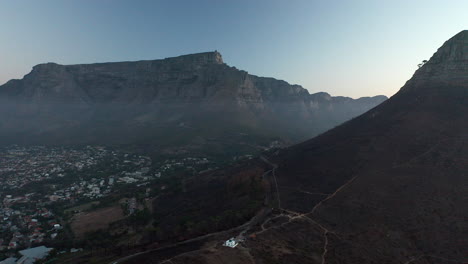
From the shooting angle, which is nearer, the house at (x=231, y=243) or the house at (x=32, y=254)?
the house at (x=231, y=243)

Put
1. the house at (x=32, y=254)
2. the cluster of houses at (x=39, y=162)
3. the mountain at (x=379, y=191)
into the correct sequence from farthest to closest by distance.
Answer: the cluster of houses at (x=39, y=162) < the house at (x=32, y=254) < the mountain at (x=379, y=191)

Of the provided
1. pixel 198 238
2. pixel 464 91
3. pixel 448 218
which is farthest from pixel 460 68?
pixel 198 238

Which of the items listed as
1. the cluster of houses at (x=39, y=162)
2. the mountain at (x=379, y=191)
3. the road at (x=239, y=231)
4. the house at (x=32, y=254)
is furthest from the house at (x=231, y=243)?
the cluster of houses at (x=39, y=162)

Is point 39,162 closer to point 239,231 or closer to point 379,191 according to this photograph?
point 239,231

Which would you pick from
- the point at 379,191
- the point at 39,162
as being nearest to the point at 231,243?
the point at 379,191

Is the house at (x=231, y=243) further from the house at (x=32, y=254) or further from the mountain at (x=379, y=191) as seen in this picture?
the house at (x=32, y=254)

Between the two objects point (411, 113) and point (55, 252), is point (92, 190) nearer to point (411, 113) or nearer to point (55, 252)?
point (55, 252)

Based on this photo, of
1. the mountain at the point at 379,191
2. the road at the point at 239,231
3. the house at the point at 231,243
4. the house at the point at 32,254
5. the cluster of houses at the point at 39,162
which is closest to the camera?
the house at the point at 231,243

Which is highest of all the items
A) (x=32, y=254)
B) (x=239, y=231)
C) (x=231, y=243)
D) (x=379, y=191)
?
(x=379, y=191)

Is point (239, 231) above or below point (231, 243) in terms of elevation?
below
